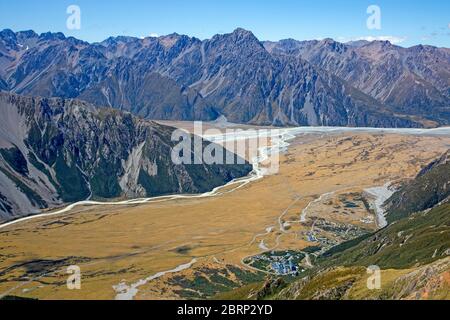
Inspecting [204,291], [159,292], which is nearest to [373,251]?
[204,291]

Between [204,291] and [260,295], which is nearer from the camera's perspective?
[260,295]

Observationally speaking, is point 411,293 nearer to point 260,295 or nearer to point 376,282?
point 376,282
